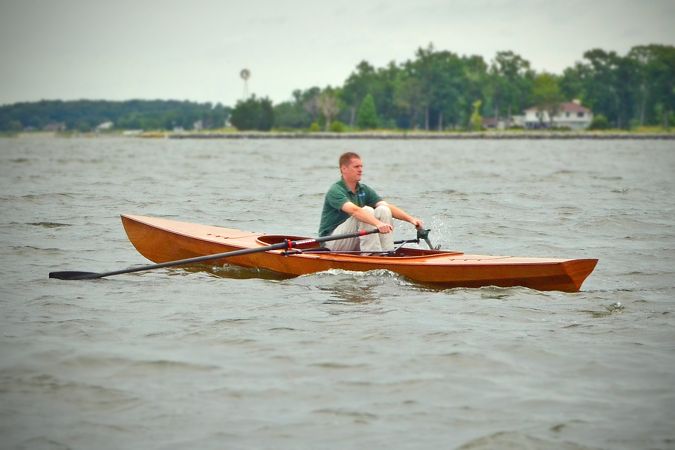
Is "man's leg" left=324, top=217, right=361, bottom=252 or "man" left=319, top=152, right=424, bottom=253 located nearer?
"man" left=319, top=152, right=424, bottom=253

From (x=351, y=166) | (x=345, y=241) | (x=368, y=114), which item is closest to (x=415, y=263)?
(x=345, y=241)

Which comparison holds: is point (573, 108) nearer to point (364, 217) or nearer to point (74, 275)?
point (364, 217)

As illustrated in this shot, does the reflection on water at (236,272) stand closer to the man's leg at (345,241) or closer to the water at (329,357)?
the water at (329,357)

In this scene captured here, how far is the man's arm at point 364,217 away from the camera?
34.1ft

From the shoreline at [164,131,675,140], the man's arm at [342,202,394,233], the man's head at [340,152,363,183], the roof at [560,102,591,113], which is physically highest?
the roof at [560,102,591,113]

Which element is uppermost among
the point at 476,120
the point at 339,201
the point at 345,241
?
the point at 476,120

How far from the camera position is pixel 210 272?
38.5 ft

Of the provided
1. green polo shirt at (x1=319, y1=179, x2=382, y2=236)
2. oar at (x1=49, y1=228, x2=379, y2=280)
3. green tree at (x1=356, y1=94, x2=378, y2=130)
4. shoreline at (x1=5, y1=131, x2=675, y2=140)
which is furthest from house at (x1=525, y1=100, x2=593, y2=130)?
oar at (x1=49, y1=228, x2=379, y2=280)

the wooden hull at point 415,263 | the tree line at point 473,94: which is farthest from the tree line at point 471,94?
the wooden hull at point 415,263

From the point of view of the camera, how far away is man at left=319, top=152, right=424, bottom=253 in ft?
34.6

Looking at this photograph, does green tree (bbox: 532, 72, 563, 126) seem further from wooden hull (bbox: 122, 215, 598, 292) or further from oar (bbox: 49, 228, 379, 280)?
oar (bbox: 49, 228, 379, 280)

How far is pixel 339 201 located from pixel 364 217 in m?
0.43

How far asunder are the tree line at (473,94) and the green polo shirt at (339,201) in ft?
383

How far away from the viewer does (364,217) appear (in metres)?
10.5
